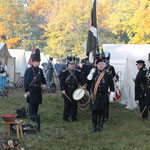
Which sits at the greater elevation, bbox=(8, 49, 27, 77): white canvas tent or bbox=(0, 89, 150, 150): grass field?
bbox=(8, 49, 27, 77): white canvas tent

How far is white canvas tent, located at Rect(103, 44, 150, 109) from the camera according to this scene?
1192 centimetres

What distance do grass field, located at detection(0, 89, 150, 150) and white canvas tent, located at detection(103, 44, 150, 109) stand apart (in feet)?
6.34

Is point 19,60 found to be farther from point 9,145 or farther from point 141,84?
point 9,145

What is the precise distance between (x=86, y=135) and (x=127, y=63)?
549 cm

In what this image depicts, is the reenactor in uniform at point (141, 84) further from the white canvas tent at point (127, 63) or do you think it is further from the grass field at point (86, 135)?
the white canvas tent at point (127, 63)

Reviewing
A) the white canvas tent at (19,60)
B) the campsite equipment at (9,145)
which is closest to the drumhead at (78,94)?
the campsite equipment at (9,145)

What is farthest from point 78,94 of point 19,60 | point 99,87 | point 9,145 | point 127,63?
point 19,60

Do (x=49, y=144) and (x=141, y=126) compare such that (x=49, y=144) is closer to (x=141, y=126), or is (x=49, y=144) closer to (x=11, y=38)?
(x=141, y=126)

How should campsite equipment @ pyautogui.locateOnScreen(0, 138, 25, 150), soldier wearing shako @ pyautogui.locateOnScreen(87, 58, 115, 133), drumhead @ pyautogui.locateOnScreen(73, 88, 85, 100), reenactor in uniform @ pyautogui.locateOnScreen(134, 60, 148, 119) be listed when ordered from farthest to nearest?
1. reenactor in uniform @ pyautogui.locateOnScreen(134, 60, 148, 119)
2. drumhead @ pyautogui.locateOnScreen(73, 88, 85, 100)
3. soldier wearing shako @ pyautogui.locateOnScreen(87, 58, 115, 133)
4. campsite equipment @ pyautogui.locateOnScreen(0, 138, 25, 150)

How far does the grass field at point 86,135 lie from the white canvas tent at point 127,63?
6.34 ft

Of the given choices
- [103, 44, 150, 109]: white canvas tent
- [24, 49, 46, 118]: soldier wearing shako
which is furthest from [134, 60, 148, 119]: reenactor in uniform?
[24, 49, 46, 118]: soldier wearing shako

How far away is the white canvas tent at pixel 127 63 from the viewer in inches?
469

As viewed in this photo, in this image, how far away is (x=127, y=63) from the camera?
12.0 metres

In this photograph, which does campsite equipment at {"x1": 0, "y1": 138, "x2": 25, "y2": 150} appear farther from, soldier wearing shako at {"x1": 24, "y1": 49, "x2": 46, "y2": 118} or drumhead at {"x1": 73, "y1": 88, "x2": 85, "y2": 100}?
drumhead at {"x1": 73, "y1": 88, "x2": 85, "y2": 100}
